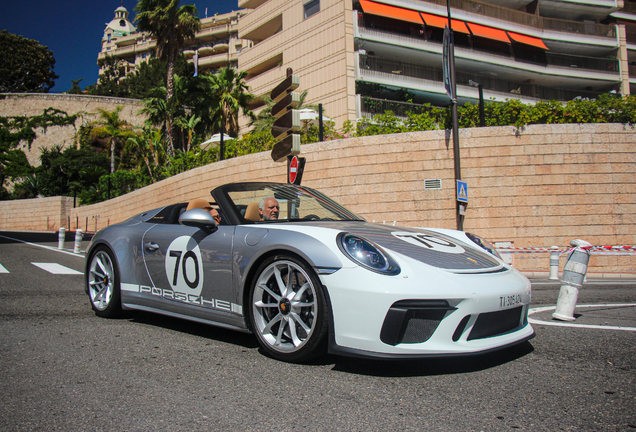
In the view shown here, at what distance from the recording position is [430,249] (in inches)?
122

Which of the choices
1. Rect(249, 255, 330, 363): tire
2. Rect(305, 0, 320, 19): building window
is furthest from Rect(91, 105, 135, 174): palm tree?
Rect(249, 255, 330, 363): tire

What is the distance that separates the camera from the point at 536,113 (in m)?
13.1

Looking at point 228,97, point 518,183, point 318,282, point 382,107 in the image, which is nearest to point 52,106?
point 228,97

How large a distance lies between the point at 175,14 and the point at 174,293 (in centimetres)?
2897

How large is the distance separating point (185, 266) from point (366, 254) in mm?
1602

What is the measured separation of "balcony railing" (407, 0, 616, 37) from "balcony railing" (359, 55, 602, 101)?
3.92 metres

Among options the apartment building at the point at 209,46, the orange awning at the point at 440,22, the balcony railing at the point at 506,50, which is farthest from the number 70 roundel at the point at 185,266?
the apartment building at the point at 209,46

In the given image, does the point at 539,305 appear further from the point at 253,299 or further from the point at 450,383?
the point at 253,299

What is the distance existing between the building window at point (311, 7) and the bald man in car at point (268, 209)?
2752cm

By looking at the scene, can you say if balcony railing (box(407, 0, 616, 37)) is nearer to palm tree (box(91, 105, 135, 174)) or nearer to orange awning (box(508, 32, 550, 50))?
orange awning (box(508, 32, 550, 50))

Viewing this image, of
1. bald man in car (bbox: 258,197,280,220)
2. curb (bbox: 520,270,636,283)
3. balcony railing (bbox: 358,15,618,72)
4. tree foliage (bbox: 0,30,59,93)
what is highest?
tree foliage (bbox: 0,30,59,93)

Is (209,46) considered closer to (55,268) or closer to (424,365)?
(55,268)

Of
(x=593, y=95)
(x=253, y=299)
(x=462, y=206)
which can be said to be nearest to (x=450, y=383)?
(x=253, y=299)

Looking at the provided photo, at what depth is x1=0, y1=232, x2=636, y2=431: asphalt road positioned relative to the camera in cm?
203
